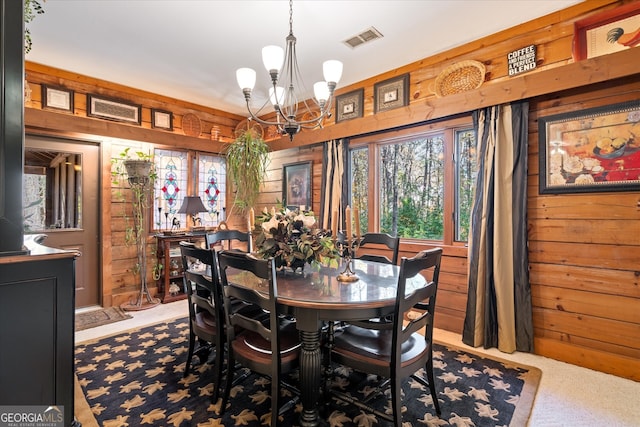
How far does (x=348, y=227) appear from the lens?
1.90m

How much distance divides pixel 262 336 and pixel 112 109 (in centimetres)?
384

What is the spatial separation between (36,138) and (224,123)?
2.39 meters

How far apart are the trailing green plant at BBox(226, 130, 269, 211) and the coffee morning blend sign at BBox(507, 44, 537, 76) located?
304cm

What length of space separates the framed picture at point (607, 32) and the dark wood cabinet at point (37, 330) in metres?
3.70

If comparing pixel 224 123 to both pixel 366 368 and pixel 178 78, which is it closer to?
pixel 178 78

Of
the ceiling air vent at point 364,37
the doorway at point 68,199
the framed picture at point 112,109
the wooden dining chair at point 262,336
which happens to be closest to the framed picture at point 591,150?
the ceiling air vent at point 364,37

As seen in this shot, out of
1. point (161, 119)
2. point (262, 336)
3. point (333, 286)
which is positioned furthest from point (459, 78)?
point (161, 119)

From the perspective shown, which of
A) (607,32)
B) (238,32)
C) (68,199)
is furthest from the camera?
(68,199)

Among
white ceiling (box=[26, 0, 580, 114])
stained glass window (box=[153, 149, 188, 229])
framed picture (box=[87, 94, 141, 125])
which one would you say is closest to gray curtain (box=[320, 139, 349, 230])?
white ceiling (box=[26, 0, 580, 114])

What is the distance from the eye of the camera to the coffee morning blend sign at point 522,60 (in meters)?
2.76

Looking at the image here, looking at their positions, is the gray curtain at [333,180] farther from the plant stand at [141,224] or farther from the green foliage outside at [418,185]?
the plant stand at [141,224]

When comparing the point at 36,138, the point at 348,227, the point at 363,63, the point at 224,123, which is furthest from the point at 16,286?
the point at 224,123

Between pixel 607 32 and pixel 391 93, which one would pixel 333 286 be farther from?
pixel 607 32

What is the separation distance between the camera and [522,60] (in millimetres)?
2812
